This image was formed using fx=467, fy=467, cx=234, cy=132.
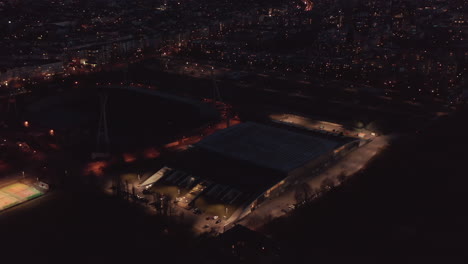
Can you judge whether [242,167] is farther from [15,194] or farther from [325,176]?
[15,194]

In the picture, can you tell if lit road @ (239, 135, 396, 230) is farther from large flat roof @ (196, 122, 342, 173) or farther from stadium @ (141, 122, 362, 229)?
large flat roof @ (196, 122, 342, 173)

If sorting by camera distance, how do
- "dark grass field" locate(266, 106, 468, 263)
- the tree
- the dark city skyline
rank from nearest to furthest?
"dark grass field" locate(266, 106, 468, 263), the dark city skyline, the tree

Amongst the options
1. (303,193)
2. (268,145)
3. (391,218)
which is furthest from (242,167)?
(391,218)

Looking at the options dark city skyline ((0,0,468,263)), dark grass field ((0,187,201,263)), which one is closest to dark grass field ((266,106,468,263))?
dark city skyline ((0,0,468,263))

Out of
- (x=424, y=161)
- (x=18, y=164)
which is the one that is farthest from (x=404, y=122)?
(x=18, y=164)

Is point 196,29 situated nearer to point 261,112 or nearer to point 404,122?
point 261,112
